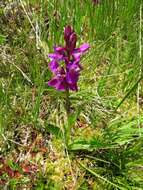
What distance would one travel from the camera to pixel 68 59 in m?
1.41

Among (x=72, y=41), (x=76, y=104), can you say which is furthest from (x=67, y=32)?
(x=76, y=104)

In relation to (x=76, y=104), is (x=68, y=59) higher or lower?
higher

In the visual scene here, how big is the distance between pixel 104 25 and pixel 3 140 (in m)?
0.84

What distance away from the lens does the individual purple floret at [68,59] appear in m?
1.37

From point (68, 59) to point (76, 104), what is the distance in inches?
20.6

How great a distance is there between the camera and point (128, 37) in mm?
2162

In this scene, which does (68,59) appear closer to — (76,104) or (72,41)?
(72,41)

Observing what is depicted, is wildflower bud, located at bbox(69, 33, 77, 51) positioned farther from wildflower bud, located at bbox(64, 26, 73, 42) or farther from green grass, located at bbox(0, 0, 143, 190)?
green grass, located at bbox(0, 0, 143, 190)

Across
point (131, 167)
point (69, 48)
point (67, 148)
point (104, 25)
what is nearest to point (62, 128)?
point (67, 148)

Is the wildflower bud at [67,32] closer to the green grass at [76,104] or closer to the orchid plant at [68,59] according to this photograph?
the orchid plant at [68,59]

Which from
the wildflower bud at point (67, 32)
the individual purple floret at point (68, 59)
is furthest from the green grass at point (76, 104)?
the wildflower bud at point (67, 32)

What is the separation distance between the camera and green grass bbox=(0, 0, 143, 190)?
1670 mm

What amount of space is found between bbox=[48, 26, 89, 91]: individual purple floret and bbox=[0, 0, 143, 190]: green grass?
0.21 meters

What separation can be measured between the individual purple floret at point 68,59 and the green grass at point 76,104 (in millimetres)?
210
